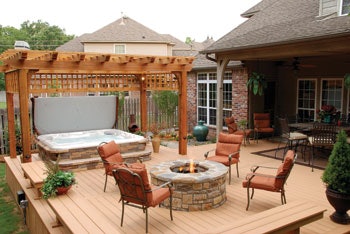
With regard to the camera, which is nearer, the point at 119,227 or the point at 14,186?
the point at 119,227

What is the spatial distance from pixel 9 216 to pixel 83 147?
2.21 meters

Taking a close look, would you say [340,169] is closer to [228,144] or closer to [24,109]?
[228,144]

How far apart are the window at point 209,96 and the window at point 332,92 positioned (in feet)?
10.9

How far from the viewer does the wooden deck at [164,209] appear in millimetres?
4785

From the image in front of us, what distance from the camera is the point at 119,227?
4.86 m

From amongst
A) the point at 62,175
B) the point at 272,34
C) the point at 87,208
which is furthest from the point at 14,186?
the point at 272,34

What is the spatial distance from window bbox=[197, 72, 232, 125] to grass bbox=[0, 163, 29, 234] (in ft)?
26.6

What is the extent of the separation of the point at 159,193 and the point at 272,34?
630 centimetres

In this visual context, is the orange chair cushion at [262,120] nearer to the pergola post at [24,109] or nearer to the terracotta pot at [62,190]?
the pergola post at [24,109]

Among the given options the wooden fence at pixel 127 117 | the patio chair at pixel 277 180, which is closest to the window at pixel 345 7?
the patio chair at pixel 277 180

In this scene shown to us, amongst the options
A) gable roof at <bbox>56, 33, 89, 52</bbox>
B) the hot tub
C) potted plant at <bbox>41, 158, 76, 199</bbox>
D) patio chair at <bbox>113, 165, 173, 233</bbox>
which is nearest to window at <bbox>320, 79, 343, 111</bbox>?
the hot tub

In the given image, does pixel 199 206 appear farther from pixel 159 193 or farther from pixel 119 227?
pixel 119 227

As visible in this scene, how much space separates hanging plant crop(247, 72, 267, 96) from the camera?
35.9ft

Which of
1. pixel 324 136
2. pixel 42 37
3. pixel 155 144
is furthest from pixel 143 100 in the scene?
pixel 42 37
